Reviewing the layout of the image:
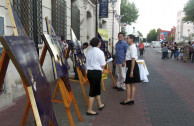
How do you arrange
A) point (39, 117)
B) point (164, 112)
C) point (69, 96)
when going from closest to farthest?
point (39, 117), point (69, 96), point (164, 112)

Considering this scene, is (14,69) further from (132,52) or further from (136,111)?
(136,111)

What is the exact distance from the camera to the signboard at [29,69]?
6.30 ft

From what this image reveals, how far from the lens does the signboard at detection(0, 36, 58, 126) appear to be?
6.30 ft

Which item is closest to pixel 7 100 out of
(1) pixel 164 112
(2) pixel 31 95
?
(2) pixel 31 95

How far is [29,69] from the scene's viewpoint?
85.4 inches

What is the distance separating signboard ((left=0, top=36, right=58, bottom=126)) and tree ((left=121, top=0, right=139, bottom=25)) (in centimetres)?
4019

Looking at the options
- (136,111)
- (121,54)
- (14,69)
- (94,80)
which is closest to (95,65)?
(94,80)

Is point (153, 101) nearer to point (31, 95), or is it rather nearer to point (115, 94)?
point (115, 94)

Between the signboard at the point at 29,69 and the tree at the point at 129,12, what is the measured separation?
40.2m

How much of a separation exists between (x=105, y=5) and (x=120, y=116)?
1223 cm

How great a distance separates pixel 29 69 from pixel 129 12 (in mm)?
40928

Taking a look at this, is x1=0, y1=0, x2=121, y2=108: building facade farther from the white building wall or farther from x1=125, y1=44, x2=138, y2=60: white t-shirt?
x1=125, y1=44, x2=138, y2=60: white t-shirt

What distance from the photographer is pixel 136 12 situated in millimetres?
41125

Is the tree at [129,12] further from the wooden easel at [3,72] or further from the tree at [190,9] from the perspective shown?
the wooden easel at [3,72]
